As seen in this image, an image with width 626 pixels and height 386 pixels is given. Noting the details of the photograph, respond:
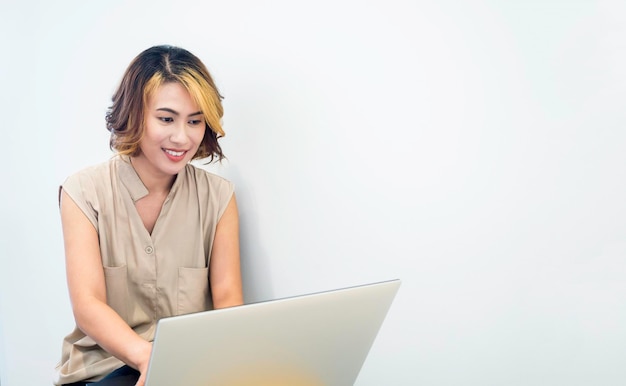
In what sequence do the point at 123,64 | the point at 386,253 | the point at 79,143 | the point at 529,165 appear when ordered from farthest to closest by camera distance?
1. the point at 79,143
2. the point at 123,64
3. the point at 386,253
4. the point at 529,165

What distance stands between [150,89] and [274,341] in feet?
2.36

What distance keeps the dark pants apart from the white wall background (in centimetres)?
37

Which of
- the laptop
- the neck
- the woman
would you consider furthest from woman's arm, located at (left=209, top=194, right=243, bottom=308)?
the laptop

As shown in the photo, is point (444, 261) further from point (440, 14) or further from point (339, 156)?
point (440, 14)

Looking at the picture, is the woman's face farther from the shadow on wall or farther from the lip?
the shadow on wall

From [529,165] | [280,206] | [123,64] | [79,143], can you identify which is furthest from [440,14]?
[79,143]

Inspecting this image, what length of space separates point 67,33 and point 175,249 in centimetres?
96

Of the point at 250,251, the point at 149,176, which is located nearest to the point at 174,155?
the point at 149,176

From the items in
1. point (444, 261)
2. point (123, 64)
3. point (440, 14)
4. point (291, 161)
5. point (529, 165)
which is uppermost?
point (123, 64)

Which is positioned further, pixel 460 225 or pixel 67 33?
pixel 67 33

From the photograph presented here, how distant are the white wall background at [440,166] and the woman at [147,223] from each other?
4.5 inches

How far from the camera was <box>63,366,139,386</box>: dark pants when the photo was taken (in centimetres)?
146

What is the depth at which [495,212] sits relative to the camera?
1243 mm

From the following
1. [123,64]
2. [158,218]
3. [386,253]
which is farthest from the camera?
[123,64]
